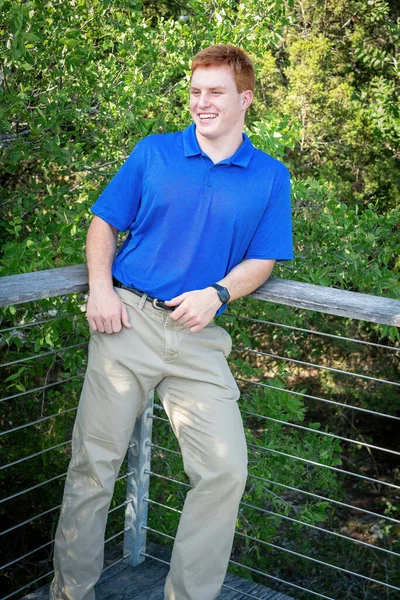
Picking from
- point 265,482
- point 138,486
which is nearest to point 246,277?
point 138,486

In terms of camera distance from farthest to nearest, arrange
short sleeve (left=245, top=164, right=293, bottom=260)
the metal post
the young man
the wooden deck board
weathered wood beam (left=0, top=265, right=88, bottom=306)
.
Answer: the metal post, the wooden deck board, short sleeve (left=245, top=164, right=293, bottom=260), the young man, weathered wood beam (left=0, top=265, right=88, bottom=306)

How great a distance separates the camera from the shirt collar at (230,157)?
98.9 inches

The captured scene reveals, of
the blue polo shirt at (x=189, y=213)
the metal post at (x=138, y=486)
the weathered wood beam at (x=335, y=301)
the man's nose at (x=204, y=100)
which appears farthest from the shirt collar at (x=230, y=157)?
the metal post at (x=138, y=486)

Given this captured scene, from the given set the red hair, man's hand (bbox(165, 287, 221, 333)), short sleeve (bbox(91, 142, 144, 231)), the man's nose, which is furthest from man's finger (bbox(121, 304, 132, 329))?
the red hair

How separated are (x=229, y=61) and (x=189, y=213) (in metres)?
0.51

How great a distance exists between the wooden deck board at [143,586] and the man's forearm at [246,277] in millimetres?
1185

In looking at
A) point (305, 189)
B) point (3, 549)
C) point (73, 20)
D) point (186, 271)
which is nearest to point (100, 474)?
point (186, 271)

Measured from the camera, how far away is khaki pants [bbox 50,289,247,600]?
95.7 inches

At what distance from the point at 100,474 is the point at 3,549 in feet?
10.4

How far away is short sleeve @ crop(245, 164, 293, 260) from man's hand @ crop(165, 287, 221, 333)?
9.2 inches

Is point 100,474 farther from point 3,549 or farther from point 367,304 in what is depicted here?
point 3,549

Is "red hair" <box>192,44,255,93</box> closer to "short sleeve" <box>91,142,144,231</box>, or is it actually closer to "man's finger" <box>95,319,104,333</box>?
"short sleeve" <box>91,142,144,231</box>

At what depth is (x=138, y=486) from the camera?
3.03 meters

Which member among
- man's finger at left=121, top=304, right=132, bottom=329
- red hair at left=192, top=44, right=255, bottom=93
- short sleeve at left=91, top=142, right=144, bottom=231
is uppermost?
red hair at left=192, top=44, right=255, bottom=93
